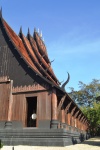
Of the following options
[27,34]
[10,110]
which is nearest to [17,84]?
[10,110]

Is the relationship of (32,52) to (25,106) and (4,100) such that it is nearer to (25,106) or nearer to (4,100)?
(4,100)

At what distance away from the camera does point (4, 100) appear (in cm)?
1282

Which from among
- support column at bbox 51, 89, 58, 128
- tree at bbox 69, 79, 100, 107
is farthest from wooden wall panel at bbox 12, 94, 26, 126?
tree at bbox 69, 79, 100, 107

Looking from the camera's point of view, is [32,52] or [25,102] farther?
[32,52]

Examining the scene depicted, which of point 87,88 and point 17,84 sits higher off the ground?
point 87,88

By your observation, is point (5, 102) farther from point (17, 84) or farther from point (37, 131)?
point (37, 131)

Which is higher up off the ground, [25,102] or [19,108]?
[25,102]

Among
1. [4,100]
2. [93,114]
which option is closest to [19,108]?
[4,100]

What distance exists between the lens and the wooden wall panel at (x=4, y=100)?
12.4 m

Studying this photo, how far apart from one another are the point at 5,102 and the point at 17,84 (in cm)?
133

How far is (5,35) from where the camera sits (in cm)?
1472

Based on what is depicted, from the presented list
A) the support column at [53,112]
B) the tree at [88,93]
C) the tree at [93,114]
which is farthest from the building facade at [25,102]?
the tree at [88,93]

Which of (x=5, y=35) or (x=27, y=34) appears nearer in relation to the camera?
(x=5, y=35)

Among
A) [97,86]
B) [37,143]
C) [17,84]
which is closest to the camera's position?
[37,143]
